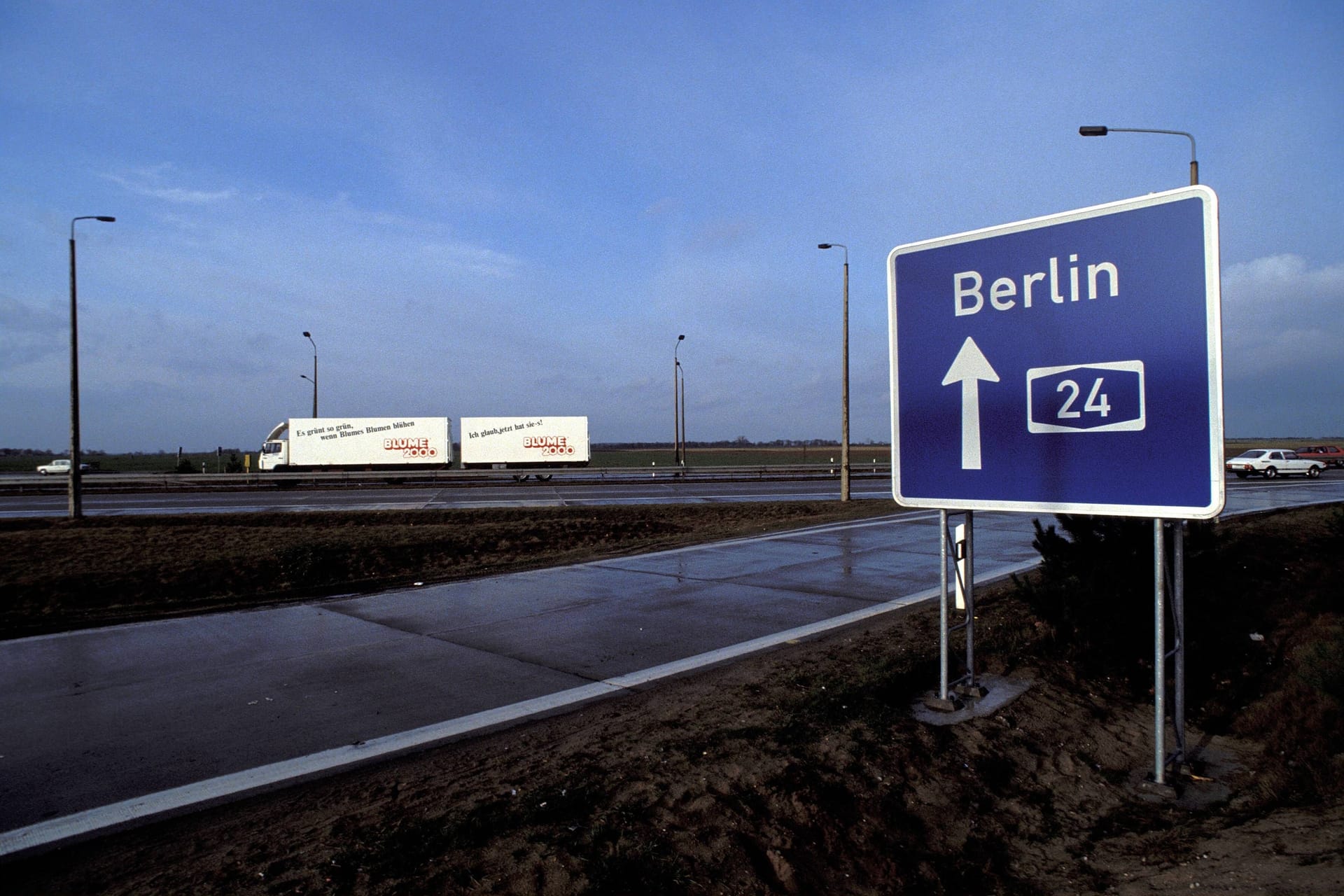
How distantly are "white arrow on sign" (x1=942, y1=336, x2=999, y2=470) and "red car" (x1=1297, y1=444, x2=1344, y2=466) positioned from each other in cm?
5392

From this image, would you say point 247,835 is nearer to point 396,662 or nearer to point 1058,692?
point 396,662

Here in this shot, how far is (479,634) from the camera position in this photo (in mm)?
7668

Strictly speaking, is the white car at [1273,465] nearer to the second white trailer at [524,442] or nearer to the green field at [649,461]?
the green field at [649,461]

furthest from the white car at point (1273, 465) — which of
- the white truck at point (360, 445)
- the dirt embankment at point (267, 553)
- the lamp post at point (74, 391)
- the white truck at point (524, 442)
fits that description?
the lamp post at point (74, 391)

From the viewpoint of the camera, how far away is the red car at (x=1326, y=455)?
4816 centimetres

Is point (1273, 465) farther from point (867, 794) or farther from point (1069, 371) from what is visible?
point (867, 794)

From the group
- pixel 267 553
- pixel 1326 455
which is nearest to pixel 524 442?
pixel 267 553

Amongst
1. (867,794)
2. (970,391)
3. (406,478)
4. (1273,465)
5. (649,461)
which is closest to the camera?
(867,794)

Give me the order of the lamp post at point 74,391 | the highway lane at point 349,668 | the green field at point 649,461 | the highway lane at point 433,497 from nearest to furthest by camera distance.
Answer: the highway lane at point 349,668, the lamp post at point 74,391, the highway lane at point 433,497, the green field at point 649,461

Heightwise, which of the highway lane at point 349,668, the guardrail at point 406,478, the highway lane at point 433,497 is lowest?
the highway lane at point 349,668

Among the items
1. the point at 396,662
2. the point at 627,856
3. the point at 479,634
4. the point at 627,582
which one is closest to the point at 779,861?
the point at 627,856

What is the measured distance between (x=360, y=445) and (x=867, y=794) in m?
46.1

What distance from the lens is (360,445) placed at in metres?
46.1

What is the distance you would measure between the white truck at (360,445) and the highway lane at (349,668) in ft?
123
